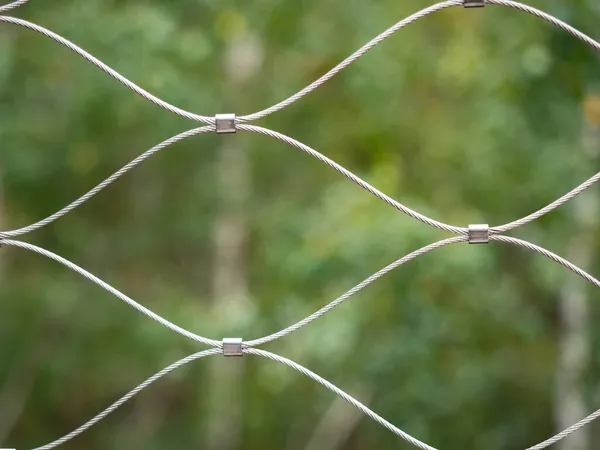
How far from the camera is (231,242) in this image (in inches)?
157

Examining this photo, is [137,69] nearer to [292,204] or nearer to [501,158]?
[292,204]

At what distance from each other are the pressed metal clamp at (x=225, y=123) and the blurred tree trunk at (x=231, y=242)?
2842 millimetres

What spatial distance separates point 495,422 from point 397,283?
1243mm

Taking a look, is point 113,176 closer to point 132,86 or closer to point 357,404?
point 132,86

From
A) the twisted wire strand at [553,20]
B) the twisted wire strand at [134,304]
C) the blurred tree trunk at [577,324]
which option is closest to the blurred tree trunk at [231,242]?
the blurred tree trunk at [577,324]

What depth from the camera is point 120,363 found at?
3.61 m

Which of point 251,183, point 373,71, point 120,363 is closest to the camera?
point 373,71

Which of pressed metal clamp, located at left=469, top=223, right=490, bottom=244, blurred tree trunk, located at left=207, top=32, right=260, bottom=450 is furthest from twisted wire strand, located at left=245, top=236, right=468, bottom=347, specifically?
blurred tree trunk, located at left=207, top=32, right=260, bottom=450

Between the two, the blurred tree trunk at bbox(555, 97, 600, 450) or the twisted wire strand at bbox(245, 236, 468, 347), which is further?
the blurred tree trunk at bbox(555, 97, 600, 450)

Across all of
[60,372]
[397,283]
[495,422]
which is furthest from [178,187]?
[495,422]

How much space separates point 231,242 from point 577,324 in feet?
5.44

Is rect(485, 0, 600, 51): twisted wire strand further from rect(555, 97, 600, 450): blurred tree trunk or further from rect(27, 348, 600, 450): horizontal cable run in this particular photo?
rect(555, 97, 600, 450): blurred tree trunk

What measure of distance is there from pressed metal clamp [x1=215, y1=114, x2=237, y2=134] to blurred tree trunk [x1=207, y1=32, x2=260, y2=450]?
2.84 meters

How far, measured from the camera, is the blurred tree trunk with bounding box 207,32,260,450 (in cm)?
377
